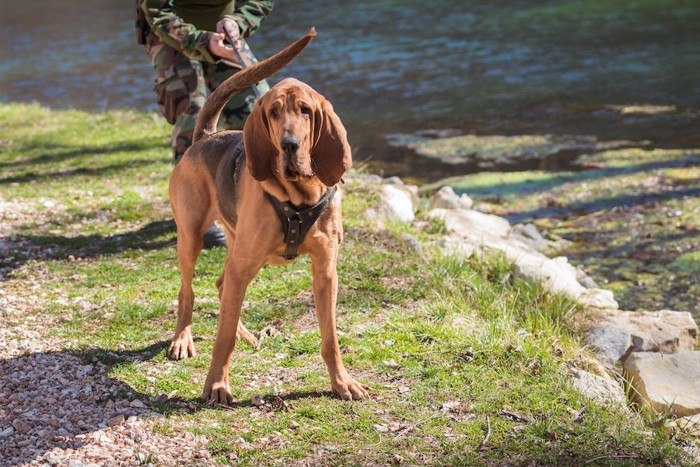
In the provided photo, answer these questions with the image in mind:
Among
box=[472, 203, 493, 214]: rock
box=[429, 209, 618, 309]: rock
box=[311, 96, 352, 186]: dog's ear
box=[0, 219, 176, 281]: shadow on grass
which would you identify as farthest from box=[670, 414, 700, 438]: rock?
box=[472, 203, 493, 214]: rock

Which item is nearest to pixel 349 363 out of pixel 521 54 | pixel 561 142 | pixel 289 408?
pixel 289 408

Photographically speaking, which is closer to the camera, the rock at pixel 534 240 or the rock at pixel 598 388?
Answer: the rock at pixel 598 388

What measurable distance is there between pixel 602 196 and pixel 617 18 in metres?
13.0

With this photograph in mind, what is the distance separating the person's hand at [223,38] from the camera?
6.09 meters

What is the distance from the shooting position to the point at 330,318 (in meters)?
4.43

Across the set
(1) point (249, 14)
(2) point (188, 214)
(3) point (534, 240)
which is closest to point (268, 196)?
(2) point (188, 214)

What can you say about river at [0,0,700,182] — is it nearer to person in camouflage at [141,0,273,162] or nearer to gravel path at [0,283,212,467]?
person in camouflage at [141,0,273,162]

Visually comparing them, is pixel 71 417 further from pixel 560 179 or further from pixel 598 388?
pixel 560 179

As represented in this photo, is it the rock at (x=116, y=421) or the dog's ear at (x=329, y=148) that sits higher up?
the dog's ear at (x=329, y=148)

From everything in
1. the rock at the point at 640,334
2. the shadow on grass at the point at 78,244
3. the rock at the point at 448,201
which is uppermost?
the shadow on grass at the point at 78,244

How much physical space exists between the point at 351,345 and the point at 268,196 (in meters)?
1.45

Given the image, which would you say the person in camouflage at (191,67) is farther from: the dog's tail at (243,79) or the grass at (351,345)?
the dog's tail at (243,79)

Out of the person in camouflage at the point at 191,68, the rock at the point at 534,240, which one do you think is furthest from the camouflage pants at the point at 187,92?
the rock at the point at 534,240

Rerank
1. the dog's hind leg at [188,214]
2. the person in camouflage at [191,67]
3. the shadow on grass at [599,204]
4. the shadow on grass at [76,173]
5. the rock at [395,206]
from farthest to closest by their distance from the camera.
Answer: the shadow on grass at [599,204], the shadow on grass at [76,173], the rock at [395,206], the person in camouflage at [191,67], the dog's hind leg at [188,214]
